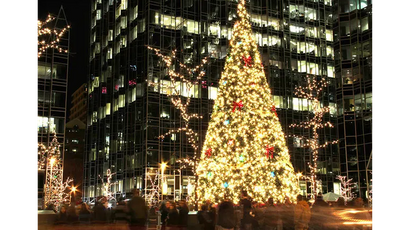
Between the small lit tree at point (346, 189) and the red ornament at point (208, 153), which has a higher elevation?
the red ornament at point (208, 153)

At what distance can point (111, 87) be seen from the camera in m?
67.1

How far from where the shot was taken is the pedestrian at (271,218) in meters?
19.9

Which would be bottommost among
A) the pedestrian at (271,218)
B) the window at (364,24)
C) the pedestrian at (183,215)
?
the pedestrian at (271,218)

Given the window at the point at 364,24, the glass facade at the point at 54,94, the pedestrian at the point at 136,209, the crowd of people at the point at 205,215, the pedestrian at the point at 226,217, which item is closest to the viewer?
the pedestrian at the point at 136,209

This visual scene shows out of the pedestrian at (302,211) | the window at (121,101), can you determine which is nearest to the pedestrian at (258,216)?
the pedestrian at (302,211)

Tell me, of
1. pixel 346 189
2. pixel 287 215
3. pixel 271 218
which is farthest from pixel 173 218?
pixel 346 189

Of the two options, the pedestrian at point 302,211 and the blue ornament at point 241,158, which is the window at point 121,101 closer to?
the blue ornament at point 241,158

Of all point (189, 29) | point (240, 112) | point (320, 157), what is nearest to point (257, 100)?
point (240, 112)

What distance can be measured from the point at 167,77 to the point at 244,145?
120ft

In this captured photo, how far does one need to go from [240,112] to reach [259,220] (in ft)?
A: 19.3

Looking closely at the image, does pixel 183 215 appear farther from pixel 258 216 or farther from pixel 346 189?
pixel 346 189

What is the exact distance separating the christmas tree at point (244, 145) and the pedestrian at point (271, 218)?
1812 mm
